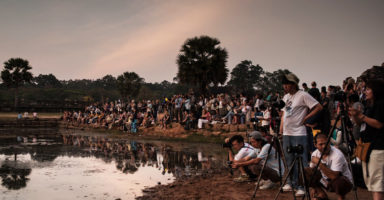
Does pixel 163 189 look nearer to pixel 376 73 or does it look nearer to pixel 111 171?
pixel 111 171

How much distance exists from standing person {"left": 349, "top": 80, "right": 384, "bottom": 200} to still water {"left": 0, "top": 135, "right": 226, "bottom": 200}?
4526 millimetres

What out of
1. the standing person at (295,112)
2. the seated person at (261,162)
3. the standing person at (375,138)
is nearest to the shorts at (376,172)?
the standing person at (375,138)

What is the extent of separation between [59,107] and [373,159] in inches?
1938

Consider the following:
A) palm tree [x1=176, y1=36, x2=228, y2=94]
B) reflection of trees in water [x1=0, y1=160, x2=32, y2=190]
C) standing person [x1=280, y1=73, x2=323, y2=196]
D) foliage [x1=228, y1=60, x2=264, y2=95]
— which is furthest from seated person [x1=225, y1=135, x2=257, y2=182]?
foliage [x1=228, y1=60, x2=264, y2=95]

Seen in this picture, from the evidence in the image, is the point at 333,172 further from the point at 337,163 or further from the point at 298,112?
the point at 298,112

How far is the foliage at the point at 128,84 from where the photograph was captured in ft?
183

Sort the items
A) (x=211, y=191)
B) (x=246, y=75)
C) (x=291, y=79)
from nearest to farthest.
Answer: (x=291, y=79) < (x=211, y=191) < (x=246, y=75)

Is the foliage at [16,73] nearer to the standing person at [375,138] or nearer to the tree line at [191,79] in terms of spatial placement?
the tree line at [191,79]

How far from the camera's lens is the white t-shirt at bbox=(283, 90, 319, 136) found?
4773 millimetres

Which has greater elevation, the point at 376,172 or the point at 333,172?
the point at 376,172

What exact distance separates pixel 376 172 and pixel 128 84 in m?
54.7

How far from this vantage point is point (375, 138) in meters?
3.17

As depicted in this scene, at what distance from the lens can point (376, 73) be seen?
189 inches

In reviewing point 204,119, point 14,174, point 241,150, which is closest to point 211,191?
point 241,150
